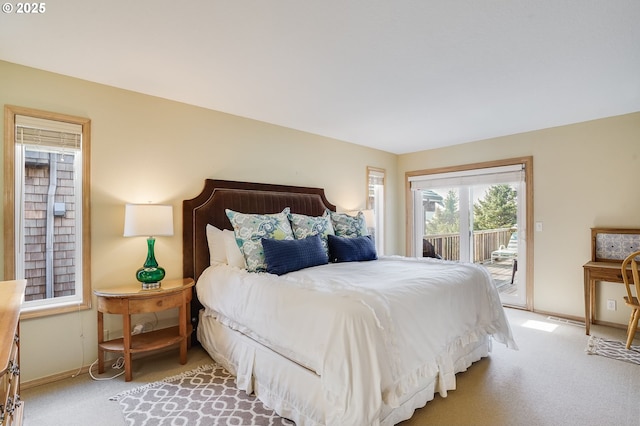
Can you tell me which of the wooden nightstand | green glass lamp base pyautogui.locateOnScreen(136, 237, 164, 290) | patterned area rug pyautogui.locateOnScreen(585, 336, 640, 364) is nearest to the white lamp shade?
green glass lamp base pyautogui.locateOnScreen(136, 237, 164, 290)

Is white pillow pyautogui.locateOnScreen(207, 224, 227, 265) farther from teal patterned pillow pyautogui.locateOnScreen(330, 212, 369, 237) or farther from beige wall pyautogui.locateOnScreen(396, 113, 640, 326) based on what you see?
beige wall pyautogui.locateOnScreen(396, 113, 640, 326)

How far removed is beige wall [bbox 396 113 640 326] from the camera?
11.5 ft

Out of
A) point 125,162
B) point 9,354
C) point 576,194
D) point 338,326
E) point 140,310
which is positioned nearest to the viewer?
point 9,354

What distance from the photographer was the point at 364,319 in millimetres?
1629

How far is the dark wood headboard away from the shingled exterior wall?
34.8 inches

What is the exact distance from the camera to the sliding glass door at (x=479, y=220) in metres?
4.32

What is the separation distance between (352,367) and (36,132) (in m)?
2.87

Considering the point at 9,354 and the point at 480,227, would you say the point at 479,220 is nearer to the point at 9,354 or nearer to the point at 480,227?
the point at 480,227

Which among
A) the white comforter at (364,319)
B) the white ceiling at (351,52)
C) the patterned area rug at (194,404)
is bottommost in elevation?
the patterned area rug at (194,404)

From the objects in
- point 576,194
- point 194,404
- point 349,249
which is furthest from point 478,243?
point 194,404

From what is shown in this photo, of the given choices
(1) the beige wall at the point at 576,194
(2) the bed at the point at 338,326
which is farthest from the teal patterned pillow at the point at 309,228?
(1) the beige wall at the point at 576,194

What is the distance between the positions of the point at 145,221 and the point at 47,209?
0.77 meters

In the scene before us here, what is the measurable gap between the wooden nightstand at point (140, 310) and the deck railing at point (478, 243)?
3914 millimetres

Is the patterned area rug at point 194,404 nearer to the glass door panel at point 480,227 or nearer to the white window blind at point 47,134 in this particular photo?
the white window blind at point 47,134
